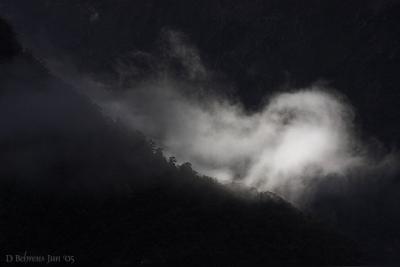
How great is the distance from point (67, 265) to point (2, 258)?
66.4ft

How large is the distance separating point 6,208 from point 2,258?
21.8 m

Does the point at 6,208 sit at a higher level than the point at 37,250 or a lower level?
higher

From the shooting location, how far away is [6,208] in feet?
654

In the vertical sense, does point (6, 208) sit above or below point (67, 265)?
above

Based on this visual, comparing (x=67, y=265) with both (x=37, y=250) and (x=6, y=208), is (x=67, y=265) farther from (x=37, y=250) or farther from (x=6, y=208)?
(x=6, y=208)

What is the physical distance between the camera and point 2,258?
181 m

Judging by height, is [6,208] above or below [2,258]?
above

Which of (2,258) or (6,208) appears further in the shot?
(6,208)

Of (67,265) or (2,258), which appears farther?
(67,265)

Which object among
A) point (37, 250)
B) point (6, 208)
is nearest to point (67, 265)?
point (37, 250)

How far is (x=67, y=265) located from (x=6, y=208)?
76.1 ft

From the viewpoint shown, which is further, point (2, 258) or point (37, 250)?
point (37, 250)

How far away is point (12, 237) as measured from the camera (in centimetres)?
19112

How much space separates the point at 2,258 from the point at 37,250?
16.0 metres
